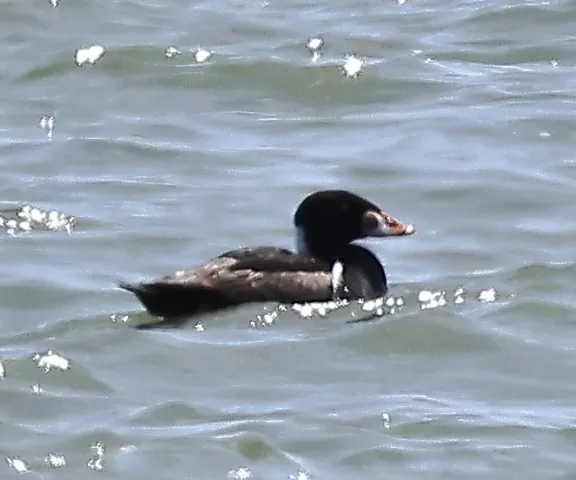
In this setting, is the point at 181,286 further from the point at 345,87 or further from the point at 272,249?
the point at 345,87

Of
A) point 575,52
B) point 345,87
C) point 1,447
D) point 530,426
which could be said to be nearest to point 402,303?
point 530,426

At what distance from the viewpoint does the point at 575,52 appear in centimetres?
1658

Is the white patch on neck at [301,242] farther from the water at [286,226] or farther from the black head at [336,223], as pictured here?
the water at [286,226]

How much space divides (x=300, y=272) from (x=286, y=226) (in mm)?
1536

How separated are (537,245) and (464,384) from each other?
8.49ft

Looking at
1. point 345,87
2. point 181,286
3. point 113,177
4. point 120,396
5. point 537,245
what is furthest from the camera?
point 345,87

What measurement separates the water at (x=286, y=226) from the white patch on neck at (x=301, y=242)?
20.0 inches

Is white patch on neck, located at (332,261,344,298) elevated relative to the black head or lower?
lower

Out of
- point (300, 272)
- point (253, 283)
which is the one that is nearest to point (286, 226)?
point (300, 272)

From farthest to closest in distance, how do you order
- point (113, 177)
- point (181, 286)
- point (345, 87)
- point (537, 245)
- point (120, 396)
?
1. point (345, 87)
2. point (113, 177)
3. point (537, 245)
4. point (181, 286)
5. point (120, 396)

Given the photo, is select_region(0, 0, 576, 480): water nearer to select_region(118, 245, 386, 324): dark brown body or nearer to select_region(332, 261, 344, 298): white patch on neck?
Result: select_region(118, 245, 386, 324): dark brown body

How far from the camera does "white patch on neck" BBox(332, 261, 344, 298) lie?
36.6ft

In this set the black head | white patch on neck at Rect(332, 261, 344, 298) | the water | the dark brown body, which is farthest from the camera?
the black head


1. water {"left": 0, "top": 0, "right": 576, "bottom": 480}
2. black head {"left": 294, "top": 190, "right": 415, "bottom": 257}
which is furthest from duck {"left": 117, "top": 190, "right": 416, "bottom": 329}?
water {"left": 0, "top": 0, "right": 576, "bottom": 480}
